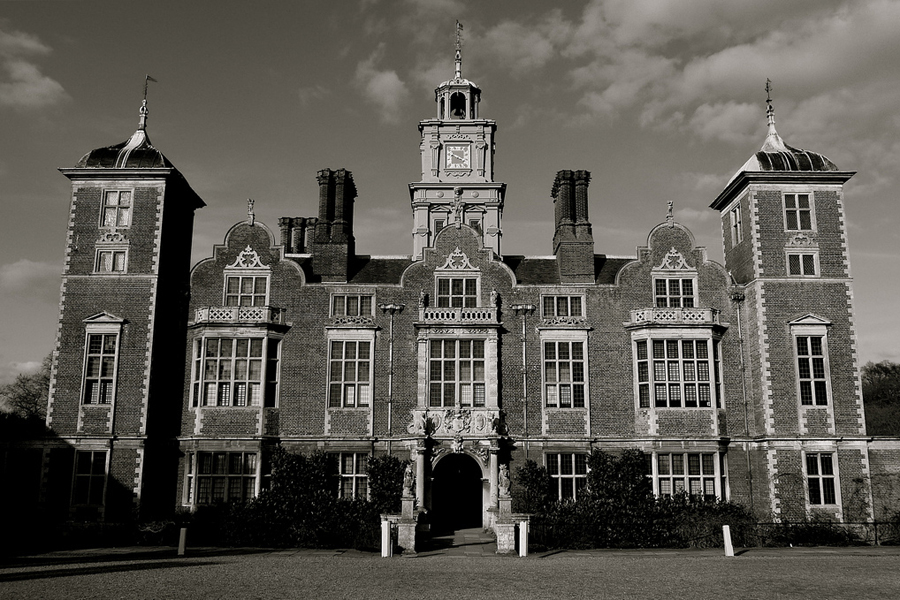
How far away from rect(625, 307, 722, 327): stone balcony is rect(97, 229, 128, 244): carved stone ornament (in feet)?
64.6

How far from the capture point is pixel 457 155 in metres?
50.2

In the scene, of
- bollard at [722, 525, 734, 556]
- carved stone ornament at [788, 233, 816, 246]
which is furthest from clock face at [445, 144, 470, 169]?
bollard at [722, 525, 734, 556]

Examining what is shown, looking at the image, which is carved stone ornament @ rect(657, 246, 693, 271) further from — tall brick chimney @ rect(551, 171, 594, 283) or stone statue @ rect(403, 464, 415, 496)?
stone statue @ rect(403, 464, 415, 496)

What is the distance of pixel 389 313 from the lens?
101 feet

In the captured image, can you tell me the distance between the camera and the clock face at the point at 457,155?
49969 mm

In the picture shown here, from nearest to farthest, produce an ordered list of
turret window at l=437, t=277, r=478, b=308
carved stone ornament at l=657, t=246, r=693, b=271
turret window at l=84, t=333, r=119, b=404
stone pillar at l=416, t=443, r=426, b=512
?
stone pillar at l=416, t=443, r=426, b=512 → turret window at l=84, t=333, r=119, b=404 → turret window at l=437, t=277, r=478, b=308 → carved stone ornament at l=657, t=246, r=693, b=271

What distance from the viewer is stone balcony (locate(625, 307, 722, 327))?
29.8 m

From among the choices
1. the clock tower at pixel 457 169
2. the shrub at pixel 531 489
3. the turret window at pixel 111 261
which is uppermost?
the clock tower at pixel 457 169

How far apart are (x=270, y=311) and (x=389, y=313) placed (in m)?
4.50

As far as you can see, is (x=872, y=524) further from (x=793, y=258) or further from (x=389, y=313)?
(x=389, y=313)

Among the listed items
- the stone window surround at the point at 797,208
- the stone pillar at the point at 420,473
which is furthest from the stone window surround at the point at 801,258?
the stone pillar at the point at 420,473

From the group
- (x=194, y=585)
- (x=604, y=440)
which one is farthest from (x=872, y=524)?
(x=194, y=585)

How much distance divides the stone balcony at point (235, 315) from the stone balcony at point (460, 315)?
586cm

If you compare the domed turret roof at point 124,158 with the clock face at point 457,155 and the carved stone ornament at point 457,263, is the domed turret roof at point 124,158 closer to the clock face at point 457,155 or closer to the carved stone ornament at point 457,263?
the carved stone ornament at point 457,263
